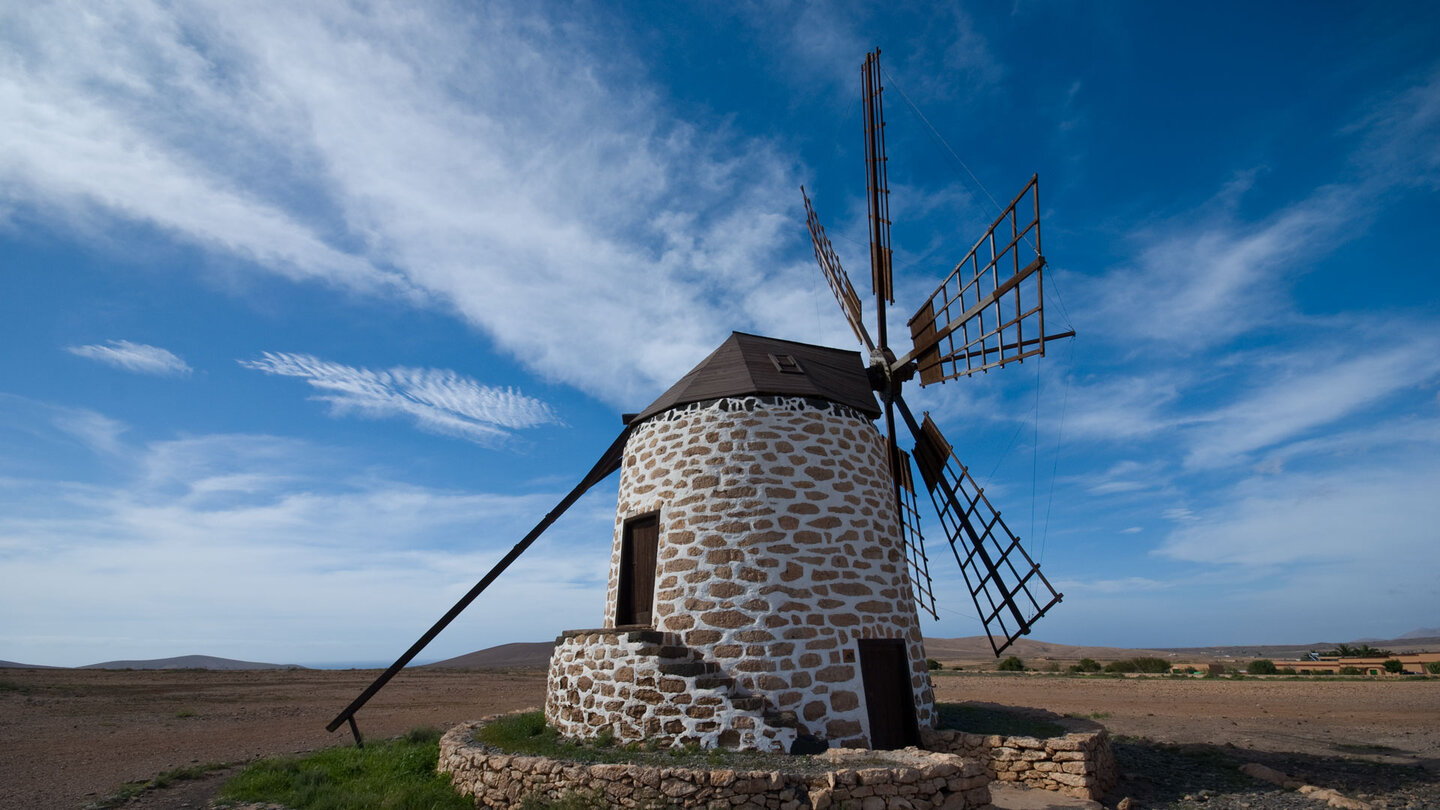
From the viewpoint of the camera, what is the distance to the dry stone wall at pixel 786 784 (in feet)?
20.9

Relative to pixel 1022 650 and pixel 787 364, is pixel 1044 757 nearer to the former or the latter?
pixel 787 364

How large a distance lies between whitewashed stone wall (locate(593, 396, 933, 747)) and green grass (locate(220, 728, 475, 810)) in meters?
3.07

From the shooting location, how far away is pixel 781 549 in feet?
29.4

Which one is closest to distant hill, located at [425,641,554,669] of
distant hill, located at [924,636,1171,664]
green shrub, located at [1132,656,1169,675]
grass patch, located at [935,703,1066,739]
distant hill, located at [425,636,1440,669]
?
distant hill, located at [425,636,1440,669]

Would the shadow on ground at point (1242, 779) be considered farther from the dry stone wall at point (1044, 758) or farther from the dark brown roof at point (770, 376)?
the dark brown roof at point (770, 376)

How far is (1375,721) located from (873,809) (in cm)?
1584

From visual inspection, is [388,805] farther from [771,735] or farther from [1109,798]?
[1109,798]

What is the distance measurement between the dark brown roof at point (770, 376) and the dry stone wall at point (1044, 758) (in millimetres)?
4588

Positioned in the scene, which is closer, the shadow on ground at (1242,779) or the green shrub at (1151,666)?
the shadow on ground at (1242,779)

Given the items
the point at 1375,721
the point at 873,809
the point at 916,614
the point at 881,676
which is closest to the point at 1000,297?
the point at 916,614

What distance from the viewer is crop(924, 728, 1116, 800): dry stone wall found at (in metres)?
8.32

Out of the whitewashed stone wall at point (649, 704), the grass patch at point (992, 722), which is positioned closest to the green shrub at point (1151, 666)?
the grass patch at point (992, 722)

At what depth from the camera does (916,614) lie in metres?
10.4

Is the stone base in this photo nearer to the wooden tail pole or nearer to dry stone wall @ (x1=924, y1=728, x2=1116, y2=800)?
dry stone wall @ (x1=924, y1=728, x2=1116, y2=800)
